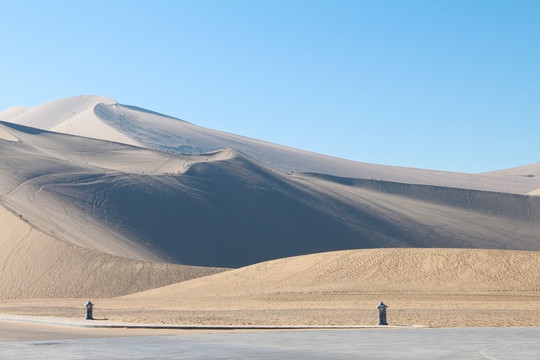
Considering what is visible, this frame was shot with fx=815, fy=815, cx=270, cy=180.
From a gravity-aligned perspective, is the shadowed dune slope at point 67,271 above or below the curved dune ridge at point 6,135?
below

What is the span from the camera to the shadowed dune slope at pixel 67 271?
145 feet

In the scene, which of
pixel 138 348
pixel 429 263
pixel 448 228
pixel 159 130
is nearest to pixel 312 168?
pixel 159 130

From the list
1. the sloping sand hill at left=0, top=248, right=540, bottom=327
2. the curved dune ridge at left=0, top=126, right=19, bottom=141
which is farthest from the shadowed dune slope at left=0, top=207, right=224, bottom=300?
the curved dune ridge at left=0, top=126, right=19, bottom=141

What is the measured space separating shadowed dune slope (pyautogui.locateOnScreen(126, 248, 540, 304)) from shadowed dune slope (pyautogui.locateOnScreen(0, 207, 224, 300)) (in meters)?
3.45

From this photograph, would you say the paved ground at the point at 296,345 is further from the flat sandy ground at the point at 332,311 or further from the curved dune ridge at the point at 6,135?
the curved dune ridge at the point at 6,135

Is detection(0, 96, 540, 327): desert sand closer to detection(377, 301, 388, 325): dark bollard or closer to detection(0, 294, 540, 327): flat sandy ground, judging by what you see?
detection(0, 294, 540, 327): flat sandy ground

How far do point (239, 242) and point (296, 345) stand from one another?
57.9 m

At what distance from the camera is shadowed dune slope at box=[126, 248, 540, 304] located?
35.6 meters

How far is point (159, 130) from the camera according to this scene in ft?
554

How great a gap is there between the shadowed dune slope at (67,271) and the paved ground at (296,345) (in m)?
23.2

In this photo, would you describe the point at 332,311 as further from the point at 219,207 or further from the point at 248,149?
the point at 248,149

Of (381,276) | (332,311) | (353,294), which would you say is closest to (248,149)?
(381,276)

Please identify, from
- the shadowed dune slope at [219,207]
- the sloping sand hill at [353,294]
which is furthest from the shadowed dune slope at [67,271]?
the sloping sand hill at [353,294]

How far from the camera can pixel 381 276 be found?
1485 inches
